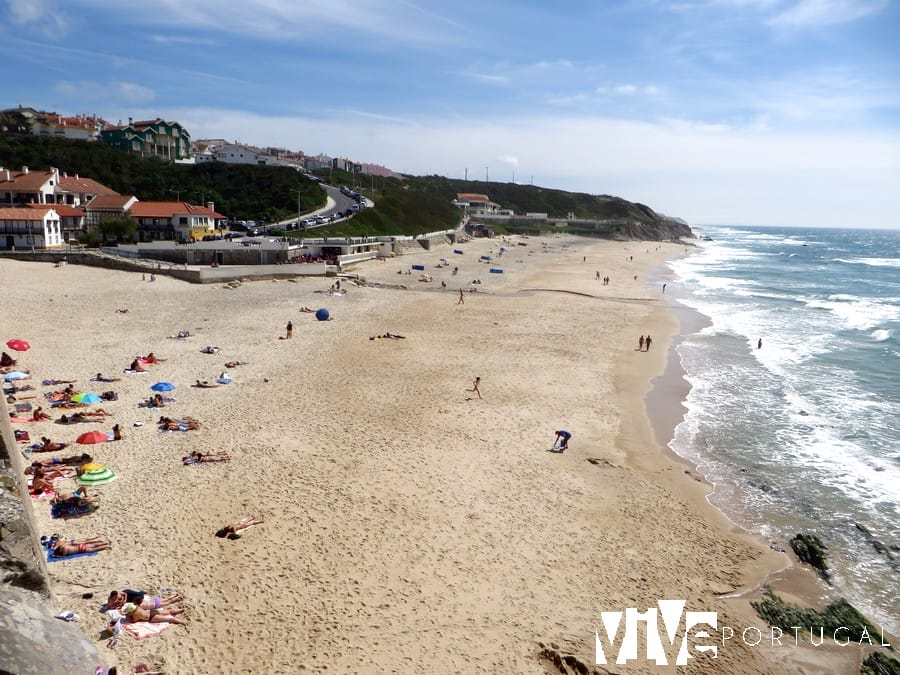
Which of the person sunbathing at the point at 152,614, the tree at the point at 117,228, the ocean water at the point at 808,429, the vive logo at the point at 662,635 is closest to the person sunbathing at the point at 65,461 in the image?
the person sunbathing at the point at 152,614

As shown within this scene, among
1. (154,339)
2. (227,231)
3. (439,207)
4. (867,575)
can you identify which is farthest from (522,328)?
(439,207)

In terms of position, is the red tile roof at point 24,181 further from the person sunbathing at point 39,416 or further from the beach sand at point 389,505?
the person sunbathing at point 39,416

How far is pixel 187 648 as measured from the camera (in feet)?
29.4

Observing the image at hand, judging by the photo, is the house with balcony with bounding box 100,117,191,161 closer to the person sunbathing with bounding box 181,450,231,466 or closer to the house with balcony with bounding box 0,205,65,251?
the house with balcony with bounding box 0,205,65,251

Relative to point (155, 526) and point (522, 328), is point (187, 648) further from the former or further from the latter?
point (522, 328)

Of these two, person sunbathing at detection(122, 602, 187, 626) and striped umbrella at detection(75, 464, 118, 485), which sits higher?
striped umbrella at detection(75, 464, 118, 485)

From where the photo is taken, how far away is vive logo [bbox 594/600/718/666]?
9633mm

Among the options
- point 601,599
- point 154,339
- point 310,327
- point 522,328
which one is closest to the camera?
point 601,599

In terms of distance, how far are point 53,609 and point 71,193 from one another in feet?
192

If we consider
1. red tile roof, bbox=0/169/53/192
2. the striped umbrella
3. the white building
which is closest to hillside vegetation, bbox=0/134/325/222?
red tile roof, bbox=0/169/53/192

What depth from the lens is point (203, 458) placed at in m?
15.1

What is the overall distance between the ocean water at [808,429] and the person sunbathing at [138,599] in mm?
12300

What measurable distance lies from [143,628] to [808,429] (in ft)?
64.7

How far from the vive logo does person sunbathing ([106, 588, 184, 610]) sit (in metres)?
7.05
